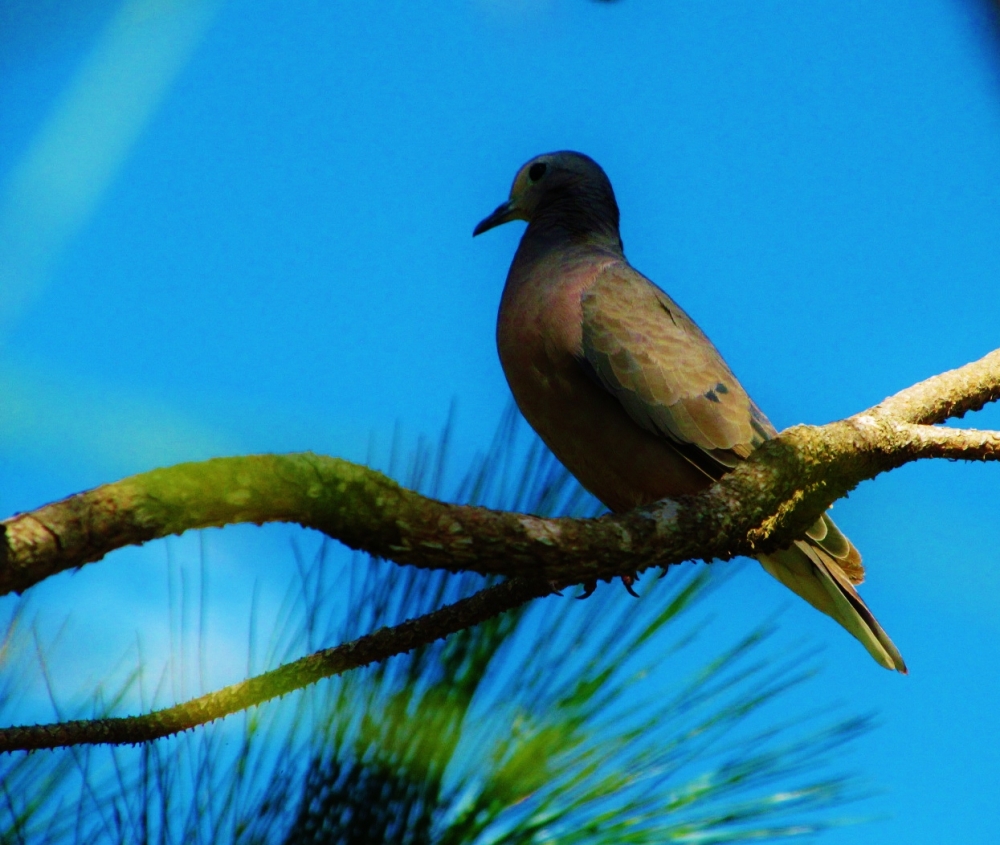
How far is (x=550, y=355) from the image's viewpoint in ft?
7.99

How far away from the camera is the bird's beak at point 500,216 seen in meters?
3.28

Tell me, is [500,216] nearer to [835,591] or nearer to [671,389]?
[671,389]

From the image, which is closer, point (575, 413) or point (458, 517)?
point (458, 517)

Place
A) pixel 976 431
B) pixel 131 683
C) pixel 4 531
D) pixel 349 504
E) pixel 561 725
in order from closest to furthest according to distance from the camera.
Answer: pixel 4 531, pixel 349 504, pixel 561 725, pixel 131 683, pixel 976 431

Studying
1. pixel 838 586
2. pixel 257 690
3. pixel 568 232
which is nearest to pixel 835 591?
pixel 838 586

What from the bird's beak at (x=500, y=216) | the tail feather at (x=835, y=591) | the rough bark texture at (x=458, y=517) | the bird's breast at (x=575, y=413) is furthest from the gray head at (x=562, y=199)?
the rough bark texture at (x=458, y=517)

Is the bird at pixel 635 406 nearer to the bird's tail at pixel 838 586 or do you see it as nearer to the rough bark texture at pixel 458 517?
the bird's tail at pixel 838 586

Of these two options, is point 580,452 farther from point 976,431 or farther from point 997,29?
point 997,29

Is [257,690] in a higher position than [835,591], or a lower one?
lower

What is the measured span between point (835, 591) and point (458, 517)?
1533 mm

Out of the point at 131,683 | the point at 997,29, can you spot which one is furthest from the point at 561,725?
the point at 997,29

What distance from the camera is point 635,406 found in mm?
2418

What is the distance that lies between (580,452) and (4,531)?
1732mm

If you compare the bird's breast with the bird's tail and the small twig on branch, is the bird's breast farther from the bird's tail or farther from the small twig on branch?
the small twig on branch
